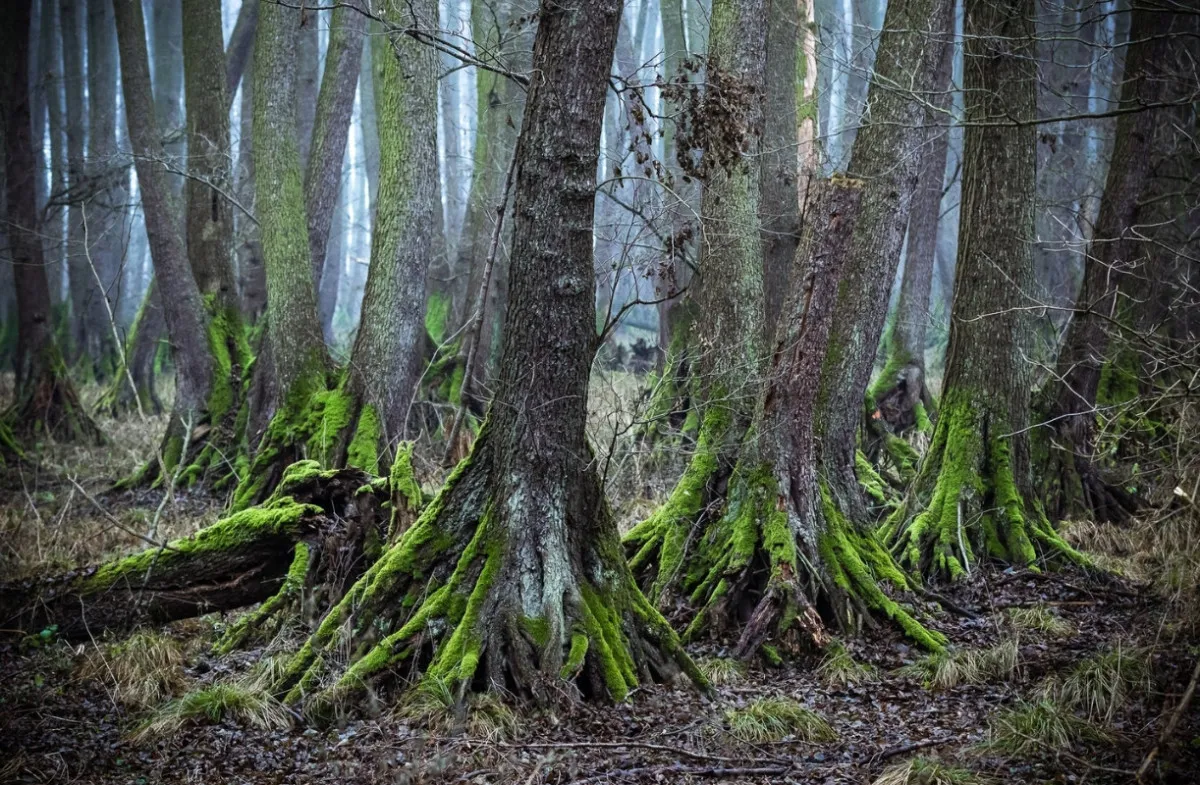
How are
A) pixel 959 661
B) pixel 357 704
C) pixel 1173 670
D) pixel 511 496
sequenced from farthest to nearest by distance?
pixel 959 661 < pixel 511 496 < pixel 357 704 < pixel 1173 670

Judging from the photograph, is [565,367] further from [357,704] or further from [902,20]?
[902,20]

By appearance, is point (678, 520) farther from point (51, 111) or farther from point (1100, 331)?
point (51, 111)

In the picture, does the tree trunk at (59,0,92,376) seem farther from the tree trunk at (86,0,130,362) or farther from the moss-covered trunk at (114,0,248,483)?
the moss-covered trunk at (114,0,248,483)

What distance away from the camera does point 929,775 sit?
446 cm

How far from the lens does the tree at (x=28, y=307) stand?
1339 cm

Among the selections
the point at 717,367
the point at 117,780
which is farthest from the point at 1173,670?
the point at 117,780

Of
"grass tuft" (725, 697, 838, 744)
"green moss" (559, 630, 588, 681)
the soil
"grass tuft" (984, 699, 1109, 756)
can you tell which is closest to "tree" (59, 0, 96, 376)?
the soil

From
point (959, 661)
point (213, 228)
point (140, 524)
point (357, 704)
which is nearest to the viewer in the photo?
point (357, 704)

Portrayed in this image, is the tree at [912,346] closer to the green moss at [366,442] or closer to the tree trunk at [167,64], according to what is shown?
the green moss at [366,442]

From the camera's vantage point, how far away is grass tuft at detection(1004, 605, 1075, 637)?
6.79 m

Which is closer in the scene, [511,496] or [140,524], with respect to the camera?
[511,496]

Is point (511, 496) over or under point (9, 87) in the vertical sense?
under

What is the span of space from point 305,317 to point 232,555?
4.86 metres

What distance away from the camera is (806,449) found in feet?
24.1
